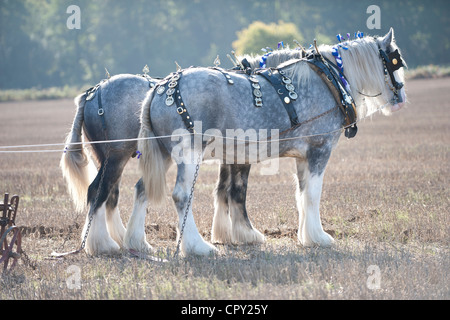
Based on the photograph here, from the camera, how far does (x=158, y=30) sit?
259 ft

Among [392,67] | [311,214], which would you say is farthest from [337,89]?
[311,214]

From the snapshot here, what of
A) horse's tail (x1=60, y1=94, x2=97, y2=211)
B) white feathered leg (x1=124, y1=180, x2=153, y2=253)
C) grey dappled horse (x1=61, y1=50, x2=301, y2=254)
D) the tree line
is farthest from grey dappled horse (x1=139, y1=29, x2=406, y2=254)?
the tree line

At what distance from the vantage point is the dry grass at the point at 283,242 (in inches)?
209

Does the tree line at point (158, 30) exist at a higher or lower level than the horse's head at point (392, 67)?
higher

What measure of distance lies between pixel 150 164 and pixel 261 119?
4.24 ft

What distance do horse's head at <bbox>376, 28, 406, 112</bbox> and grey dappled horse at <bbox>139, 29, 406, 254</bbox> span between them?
0.01 m

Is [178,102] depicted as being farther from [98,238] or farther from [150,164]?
[98,238]

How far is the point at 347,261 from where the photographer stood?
6.09 meters

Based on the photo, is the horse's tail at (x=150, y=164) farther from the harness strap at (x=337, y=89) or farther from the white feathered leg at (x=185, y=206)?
the harness strap at (x=337, y=89)

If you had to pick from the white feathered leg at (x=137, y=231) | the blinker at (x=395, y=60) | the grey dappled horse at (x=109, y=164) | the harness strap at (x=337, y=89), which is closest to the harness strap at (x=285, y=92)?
the harness strap at (x=337, y=89)

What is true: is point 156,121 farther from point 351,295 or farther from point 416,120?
point 416,120

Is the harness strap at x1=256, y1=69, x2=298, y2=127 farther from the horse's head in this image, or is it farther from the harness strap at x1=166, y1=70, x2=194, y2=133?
the horse's head

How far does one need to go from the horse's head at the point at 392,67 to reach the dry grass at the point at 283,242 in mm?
1469
